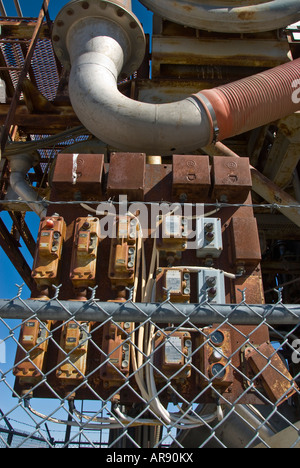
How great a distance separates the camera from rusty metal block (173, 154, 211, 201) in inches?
Result: 118

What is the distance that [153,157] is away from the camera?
3.89 metres

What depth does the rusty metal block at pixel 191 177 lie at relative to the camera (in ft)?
9.86

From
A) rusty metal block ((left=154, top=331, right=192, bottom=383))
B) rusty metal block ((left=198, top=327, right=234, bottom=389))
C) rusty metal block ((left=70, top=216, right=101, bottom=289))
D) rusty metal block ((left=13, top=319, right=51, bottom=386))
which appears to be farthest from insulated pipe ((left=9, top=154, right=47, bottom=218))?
rusty metal block ((left=198, top=327, right=234, bottom=389))

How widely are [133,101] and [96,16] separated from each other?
1430 mm

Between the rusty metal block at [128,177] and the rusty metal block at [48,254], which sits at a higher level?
the rusty metal block at [128,177]

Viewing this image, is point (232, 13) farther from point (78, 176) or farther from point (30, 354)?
point (30, 354)

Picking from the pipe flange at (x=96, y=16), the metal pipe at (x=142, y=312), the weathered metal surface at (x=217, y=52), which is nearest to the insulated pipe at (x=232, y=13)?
the weathered metal surface at (x=217, y=52)

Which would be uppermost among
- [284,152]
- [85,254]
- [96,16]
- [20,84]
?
[96,16]

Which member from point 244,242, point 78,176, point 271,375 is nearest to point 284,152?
point 244,242

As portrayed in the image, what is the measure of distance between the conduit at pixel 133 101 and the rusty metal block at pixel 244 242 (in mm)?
1151

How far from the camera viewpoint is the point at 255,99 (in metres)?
3.87

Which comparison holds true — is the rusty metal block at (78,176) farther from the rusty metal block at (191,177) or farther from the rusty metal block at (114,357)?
the rusty metal block at (114,357)

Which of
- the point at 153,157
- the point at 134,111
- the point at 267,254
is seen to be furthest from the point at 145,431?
the point at 267,254
